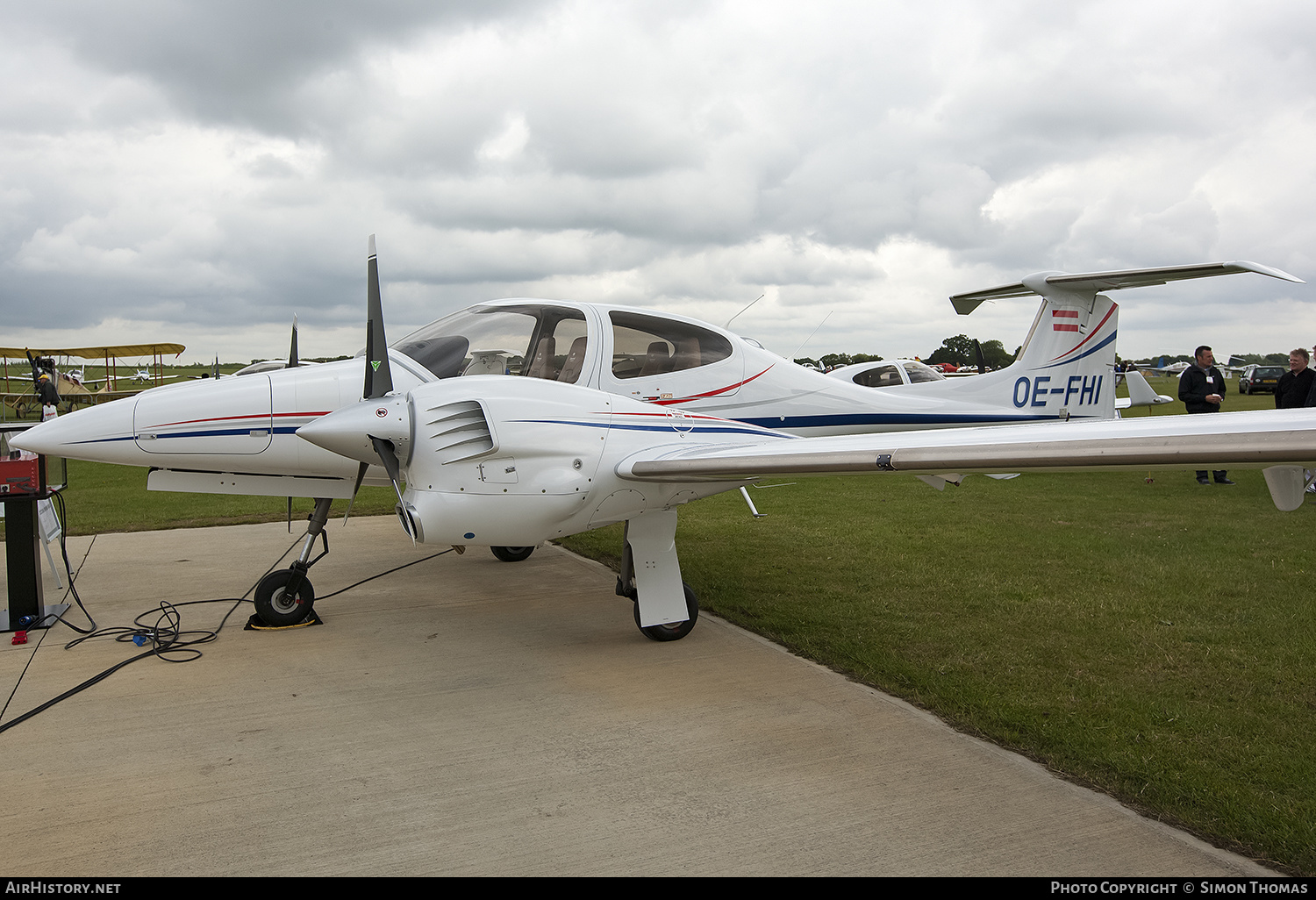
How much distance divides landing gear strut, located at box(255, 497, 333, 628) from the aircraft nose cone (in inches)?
51.8

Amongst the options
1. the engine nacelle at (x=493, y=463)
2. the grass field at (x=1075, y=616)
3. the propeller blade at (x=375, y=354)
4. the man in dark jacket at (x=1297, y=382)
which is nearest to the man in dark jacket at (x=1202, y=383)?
the man in dark jacket at (x=1297, y=382)

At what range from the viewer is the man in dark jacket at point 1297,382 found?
33.3 ft

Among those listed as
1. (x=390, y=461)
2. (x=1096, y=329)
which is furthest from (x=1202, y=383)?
(x=390, y=461)

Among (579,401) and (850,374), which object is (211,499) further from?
(850,374)

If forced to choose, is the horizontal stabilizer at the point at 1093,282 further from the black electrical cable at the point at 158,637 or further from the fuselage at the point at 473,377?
the black electrical cable at the point at 158,637

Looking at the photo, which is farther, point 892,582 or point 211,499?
point 211,499

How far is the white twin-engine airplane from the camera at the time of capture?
11.9ft

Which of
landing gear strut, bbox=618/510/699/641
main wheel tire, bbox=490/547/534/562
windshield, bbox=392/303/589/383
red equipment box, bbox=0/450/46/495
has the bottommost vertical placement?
main wheel tire, bbox=490/547/534/562

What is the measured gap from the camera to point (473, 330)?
571cm

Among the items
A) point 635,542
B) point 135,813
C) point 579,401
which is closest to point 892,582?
point 635,542

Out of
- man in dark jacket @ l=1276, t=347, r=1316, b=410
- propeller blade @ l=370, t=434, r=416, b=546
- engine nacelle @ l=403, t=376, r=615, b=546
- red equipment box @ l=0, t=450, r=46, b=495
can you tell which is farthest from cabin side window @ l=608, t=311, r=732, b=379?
man in dark jacket @ l=1276, t=347, r=1316, b=410

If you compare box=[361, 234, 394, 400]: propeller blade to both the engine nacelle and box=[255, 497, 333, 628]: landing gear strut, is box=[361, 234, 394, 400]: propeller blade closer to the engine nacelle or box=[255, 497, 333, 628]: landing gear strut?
the engine nacelle

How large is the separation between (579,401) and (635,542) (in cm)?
103

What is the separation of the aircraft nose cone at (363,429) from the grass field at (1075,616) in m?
2.76
